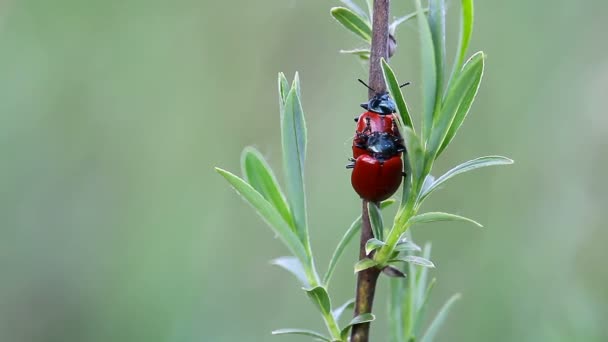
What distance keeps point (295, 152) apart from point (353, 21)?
0.22 meters

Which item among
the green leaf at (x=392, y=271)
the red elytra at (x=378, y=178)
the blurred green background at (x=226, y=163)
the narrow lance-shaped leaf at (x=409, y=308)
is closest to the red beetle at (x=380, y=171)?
the red elytra at (x=378, y=178)

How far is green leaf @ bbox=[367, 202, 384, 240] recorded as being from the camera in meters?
0.93

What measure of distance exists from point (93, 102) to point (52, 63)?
30 centimetres

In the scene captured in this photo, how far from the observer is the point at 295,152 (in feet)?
3.36

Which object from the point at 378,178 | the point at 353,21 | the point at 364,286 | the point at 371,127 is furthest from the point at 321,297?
the point at 353,21

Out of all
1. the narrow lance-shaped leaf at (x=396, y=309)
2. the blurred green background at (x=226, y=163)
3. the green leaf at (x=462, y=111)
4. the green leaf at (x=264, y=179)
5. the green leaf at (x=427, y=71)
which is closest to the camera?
the green leaf at (x=427, y=71)

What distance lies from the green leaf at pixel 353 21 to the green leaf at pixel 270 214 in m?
0.29

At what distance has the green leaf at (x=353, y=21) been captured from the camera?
974 mm

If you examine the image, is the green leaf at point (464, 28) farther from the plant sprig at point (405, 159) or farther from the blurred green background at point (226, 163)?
the blurred green background at point (226, 163)

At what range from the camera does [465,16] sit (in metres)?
0.92

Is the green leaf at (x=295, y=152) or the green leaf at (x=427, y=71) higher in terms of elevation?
the green leaf at (x=427, y=71)

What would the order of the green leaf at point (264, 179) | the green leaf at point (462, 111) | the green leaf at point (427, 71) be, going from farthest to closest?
the green leaf at point (264, 179), the green leaf at point (462, 111), the green leaf at point (427, 71)

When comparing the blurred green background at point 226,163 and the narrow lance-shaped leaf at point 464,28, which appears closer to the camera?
the narrow lance-shaped leaf at point 464,28

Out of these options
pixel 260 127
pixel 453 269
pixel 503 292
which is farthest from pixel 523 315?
pixel 260 127
